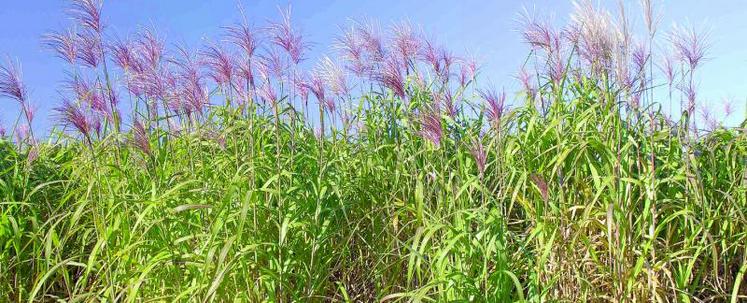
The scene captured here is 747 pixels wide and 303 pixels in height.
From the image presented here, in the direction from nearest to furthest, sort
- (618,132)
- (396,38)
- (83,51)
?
(618,132)
(83,51)
(396,38)

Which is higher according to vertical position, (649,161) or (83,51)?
(83,51)

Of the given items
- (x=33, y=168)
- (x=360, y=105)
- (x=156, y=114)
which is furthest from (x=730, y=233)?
(x=33, y=168)

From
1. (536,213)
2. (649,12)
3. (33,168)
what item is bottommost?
(536,213)

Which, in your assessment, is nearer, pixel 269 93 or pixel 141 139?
pixel 141 139

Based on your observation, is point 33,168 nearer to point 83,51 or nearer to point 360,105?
point 83,51

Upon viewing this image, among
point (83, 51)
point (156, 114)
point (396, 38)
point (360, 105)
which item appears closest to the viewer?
point (83, 51)

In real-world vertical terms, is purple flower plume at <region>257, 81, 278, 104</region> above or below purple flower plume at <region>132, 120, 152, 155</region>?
above

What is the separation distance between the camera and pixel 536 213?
2295mm

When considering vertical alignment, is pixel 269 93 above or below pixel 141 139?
above

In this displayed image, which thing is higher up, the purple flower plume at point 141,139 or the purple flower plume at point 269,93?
the purple flower plume at point 269,93

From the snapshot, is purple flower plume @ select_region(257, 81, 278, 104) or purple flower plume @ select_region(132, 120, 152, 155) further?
purple flower plume @ select_region(257, 81, 278, 104)

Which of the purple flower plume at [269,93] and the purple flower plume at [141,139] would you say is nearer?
the purple flower plume at [141,139]

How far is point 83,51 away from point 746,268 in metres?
2.35

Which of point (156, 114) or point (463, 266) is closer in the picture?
point (463, 266)
